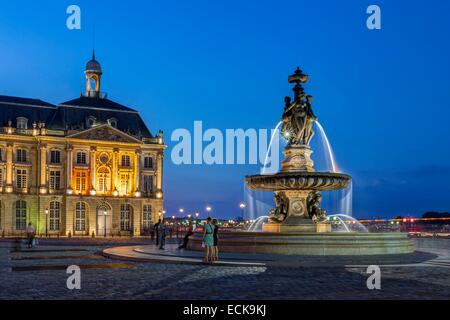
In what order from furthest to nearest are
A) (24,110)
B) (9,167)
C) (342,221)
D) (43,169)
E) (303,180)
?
(24,110), (43,169), (9,167), (342,221), (303,180)

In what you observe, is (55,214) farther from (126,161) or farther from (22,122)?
(22,122)

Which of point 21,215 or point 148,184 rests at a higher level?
point 148,184

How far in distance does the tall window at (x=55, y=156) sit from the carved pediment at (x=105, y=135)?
2.56 metres

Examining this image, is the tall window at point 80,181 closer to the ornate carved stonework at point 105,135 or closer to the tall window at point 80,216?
the tall window at point 80,216

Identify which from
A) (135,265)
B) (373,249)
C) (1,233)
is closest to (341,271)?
(373,249)

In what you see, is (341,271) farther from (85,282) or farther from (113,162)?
(113,162)

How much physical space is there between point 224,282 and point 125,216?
6321cm

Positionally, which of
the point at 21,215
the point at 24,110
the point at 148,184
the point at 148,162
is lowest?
the point at 21,215

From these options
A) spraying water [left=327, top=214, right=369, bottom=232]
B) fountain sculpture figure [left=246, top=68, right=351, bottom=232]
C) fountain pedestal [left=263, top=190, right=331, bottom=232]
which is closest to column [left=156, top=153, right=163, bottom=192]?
spraying water [left=327, top=214, right=369, bottom=232]

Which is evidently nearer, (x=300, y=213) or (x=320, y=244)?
(x=320, y=244)

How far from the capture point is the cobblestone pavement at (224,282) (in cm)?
1240

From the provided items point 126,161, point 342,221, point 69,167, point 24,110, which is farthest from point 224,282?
point 24,110

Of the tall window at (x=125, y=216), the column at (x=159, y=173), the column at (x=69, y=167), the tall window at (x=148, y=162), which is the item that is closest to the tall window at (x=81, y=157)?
the column at (x=69, y=167)

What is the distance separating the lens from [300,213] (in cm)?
2533
